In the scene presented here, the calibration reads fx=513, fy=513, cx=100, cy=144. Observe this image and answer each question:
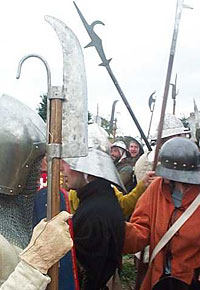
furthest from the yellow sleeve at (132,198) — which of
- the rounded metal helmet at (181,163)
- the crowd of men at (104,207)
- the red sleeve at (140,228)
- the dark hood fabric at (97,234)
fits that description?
the dark hood fabric at (97,234)

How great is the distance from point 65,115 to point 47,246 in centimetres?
58

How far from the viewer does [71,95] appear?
220 centimetres

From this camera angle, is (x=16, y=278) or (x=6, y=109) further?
(x=6, y=109)

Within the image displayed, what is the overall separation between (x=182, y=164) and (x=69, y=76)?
53.4 inches

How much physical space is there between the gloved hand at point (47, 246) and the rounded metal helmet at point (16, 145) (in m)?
0.33

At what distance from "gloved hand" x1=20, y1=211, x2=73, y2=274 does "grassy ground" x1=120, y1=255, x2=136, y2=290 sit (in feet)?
12.7

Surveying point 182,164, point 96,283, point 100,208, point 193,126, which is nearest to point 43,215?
point 100,208

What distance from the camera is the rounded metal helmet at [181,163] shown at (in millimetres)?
A: 3281

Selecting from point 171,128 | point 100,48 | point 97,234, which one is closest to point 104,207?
point 97,234

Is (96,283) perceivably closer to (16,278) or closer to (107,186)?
(107,186)

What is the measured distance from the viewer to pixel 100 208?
2986mm

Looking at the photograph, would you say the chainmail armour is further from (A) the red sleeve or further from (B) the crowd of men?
(A) the red sleeve

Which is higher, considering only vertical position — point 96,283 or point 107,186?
point 107,186

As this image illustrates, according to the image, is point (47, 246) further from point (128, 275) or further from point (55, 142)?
point (128, 275)
